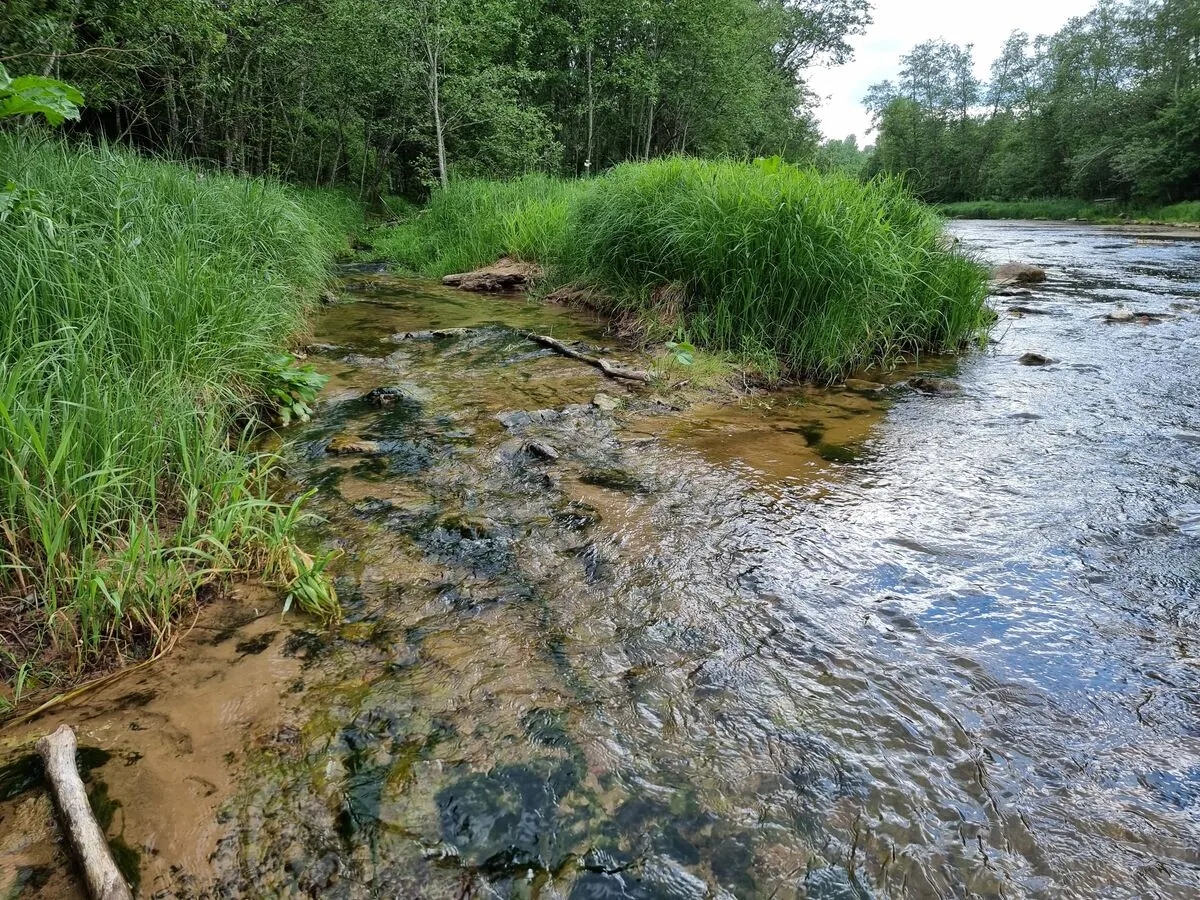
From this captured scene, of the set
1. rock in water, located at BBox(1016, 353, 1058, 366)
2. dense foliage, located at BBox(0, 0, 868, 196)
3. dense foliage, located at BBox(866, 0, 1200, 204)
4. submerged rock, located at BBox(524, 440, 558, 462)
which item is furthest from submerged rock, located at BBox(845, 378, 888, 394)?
dense foliage, located at BBox(866, 0, 1200, 204)

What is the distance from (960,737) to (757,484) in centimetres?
184

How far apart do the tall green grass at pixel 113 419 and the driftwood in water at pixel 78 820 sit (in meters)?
0.36

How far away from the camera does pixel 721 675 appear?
210 centimetres

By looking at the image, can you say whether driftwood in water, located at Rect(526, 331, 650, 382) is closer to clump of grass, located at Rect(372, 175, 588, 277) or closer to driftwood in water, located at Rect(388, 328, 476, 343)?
driftwood in water, located at Rect(388, 328, 476, 343)

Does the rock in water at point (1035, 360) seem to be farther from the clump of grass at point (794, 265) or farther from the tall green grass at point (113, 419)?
the tall green grass at point (113, 419)

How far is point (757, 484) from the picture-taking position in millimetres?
3584

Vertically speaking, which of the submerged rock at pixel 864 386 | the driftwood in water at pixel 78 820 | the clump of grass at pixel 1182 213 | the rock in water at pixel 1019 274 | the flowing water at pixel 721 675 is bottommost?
the flowing water at pixel 721 675

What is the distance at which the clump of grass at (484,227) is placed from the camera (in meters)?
9.76

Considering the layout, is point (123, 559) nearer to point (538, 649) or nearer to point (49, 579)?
point (49, 579)

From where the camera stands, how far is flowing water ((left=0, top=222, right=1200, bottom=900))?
1.51 meters

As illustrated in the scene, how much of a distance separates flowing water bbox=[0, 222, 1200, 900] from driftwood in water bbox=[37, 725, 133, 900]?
4.5 inches

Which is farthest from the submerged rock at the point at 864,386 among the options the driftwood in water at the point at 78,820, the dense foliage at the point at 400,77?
the dense foliage at the point at 400,77

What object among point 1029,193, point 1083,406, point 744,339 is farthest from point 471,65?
point 1029,193

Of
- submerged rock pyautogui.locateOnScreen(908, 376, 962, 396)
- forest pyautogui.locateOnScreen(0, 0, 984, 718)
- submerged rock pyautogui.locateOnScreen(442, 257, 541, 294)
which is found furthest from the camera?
submerged rock pyautogui.locateOnScreen(442, 257, 541, 294)
